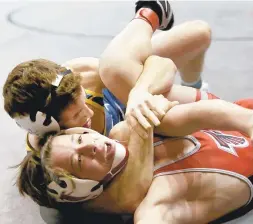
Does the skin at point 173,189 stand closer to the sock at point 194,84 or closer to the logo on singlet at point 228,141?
the logo on singlet at point 228,141

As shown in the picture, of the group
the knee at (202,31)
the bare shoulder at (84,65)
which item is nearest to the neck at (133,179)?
the bare shoulder at (84,65)

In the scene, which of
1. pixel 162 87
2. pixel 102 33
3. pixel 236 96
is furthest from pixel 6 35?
pixel 162 87

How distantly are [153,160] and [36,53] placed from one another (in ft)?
3.95

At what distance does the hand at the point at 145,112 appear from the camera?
102cm

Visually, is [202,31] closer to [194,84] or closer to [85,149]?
[194,84]

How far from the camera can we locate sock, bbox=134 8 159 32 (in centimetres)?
135

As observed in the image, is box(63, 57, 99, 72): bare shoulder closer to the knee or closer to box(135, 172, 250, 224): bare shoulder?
the knee

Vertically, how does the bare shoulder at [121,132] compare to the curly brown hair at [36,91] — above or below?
below

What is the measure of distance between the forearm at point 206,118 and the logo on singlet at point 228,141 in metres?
0.10

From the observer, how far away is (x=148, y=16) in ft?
4.42

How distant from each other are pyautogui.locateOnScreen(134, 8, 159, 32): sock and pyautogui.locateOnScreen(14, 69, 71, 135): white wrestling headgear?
0.35 m

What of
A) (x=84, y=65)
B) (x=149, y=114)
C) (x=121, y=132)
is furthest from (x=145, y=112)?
(x=84, y=65)

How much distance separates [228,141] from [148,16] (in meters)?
0.41

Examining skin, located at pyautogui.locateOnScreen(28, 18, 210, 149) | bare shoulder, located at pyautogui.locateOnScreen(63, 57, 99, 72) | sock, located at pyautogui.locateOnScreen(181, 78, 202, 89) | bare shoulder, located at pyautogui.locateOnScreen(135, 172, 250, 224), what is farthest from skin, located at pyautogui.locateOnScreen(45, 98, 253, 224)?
sock, located at pyautogui.locateOnScreen(181, 78, 202, 89)
